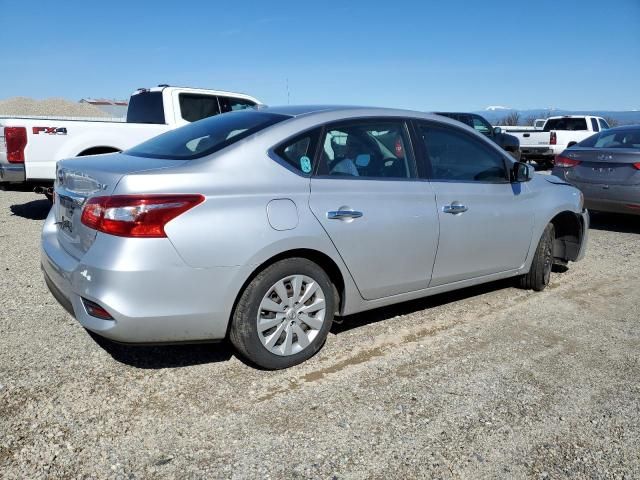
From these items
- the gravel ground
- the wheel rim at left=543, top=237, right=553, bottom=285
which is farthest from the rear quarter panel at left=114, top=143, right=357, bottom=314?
the wheel rim at left=543, top=237, right=553, bottom=285

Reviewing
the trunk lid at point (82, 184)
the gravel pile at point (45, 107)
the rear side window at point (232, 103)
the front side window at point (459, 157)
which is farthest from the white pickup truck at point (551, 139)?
the gravel pile at point (45, 107)

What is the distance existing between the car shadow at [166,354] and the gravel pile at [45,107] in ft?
82.1

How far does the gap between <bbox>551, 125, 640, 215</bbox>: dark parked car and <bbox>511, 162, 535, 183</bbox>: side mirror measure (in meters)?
3.52

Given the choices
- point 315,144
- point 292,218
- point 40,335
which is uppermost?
point 315,144

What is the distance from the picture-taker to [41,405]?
2.92 m

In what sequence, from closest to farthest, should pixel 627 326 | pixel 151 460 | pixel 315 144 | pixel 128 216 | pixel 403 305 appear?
pixel 151 460 < pixel 128 216 < pixel 315 144 < pixel 627 326 < pixel 403 305

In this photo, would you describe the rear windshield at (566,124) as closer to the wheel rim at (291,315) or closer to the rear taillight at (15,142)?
the rear taillight at (15,142)

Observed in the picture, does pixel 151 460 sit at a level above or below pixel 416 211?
below

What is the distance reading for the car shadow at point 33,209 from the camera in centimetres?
816

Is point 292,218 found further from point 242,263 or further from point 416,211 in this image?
point 416,211

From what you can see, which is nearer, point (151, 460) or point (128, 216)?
point (151, 460)

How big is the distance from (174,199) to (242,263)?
496 millimetres

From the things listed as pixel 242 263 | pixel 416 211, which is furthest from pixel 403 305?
pixel 242 263

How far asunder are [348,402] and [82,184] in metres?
1.95
